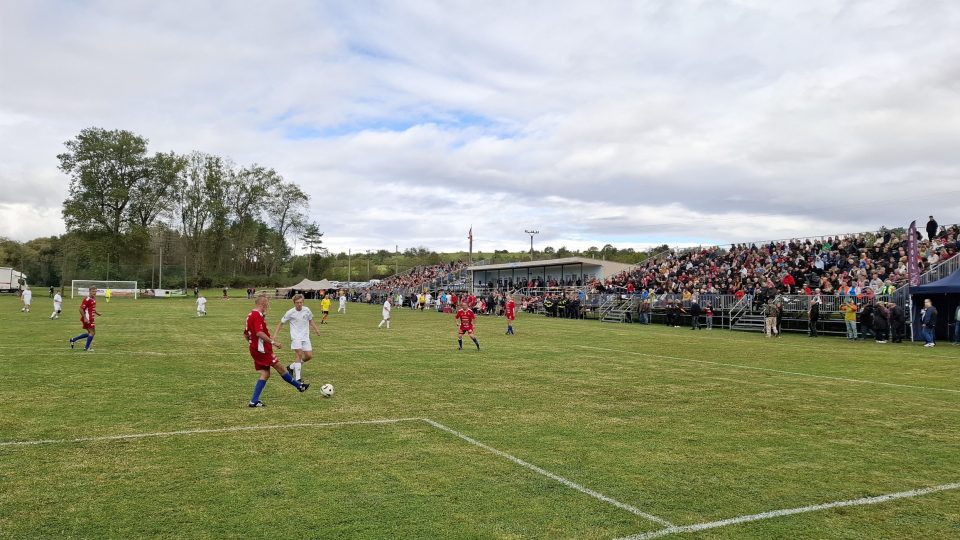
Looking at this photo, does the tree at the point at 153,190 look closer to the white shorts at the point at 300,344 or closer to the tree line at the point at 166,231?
the tree line at the point at 166,231

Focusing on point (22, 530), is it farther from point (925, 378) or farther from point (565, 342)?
point (565, 342)

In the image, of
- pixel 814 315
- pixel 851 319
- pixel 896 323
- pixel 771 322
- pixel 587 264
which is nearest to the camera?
pixel 896 323

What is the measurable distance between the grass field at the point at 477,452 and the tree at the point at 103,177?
68.2 meters

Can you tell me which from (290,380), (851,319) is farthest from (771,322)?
(290,380)

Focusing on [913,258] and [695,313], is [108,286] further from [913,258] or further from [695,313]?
[913,258]

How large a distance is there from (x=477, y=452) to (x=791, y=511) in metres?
3.39

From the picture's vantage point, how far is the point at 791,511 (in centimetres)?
568

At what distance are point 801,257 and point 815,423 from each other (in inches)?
1114

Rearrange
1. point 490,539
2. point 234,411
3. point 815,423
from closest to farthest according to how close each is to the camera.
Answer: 1. point 490,539
2. point 815,423
3. point 234,411

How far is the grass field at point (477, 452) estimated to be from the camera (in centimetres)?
543

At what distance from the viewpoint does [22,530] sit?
511 cm

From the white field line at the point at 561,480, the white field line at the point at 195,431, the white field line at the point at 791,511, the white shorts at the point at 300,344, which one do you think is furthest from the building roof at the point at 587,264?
the white field line at the point at 791,511

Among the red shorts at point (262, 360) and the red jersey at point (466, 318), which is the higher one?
the red jersey at point (466, 318)

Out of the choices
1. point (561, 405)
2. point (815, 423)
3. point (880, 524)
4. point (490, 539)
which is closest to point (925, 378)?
point (815, 423)
